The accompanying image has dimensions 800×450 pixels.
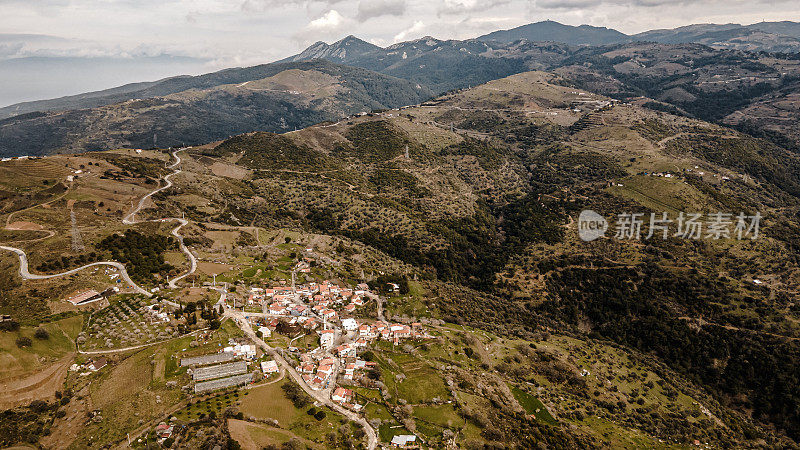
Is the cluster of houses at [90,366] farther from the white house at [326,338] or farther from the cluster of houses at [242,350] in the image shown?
the white house at [326,338]

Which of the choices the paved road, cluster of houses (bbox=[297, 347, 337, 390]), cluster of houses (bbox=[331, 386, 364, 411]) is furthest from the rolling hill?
cluster of houses (bbox=[297, 347, 337, 390])

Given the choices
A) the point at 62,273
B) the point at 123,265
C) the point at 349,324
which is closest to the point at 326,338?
the point at 349,324

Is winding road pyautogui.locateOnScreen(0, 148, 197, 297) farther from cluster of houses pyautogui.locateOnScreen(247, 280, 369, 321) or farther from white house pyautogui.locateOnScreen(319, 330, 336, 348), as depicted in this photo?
white house pyautogui.locateOnScreen(319, 330, 336, 348)

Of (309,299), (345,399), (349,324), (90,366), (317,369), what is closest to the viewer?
(90,366)

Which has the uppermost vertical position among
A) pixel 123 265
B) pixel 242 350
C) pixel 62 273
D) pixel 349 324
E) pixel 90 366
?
pixel 62 273

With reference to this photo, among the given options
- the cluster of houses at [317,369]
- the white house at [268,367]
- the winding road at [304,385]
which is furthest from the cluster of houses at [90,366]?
the cluster of houses at [317,369]

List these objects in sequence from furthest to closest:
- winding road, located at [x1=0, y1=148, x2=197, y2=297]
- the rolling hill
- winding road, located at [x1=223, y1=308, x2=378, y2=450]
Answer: winding road, located at [x1=0, y1=148, x2=197, y2=297] < the rolling hill < winding road, located at [x1=223, y1=308, x2=378, y2=450]

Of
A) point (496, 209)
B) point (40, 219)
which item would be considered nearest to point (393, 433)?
point (40, 219)

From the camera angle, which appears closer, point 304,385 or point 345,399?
point 345,399

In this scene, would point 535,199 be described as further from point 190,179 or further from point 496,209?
point 190,179

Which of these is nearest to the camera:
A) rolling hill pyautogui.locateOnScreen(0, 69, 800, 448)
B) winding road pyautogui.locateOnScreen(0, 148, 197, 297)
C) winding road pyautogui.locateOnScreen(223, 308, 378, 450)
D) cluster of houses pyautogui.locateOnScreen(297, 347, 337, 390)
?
winding road pyautogui.locateOnScreen(223, 308, 378, 450)

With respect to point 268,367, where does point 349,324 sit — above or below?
below

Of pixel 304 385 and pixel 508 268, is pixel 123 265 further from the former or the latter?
pixel 508 268
